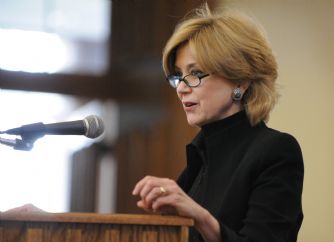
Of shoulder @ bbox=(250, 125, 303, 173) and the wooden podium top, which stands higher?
shoulder @ bbox=(250, 125, 303, 173)

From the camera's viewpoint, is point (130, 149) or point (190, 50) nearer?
point (190, 50)

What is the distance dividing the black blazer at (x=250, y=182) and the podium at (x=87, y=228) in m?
0.20

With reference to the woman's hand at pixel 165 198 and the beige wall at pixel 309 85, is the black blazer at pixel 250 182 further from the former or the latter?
the beige wall at pixel 309 85

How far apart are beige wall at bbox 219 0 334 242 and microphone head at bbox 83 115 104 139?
6.94ft

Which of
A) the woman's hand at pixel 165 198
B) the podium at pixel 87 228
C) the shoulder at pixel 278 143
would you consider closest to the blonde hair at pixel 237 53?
the shoulder at pixel 278 143

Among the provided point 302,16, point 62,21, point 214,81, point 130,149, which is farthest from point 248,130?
point 62,21

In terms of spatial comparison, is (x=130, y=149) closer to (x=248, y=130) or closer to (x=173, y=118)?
(x=173, y=118)

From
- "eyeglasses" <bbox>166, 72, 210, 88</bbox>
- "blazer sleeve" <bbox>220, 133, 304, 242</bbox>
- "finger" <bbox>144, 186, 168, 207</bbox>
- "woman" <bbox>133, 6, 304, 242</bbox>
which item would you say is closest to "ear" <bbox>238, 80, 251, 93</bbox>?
"woman" <bbox>133, 6, 304, 242</bbox>

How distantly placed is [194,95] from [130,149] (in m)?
2.80

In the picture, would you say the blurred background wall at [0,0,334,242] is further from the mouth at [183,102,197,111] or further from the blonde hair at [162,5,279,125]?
the mouth at [183,102,197,111]

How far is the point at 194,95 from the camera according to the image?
1.69 m

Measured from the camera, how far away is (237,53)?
67.1 inches

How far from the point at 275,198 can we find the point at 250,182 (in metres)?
0.08

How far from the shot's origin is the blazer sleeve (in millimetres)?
1421
